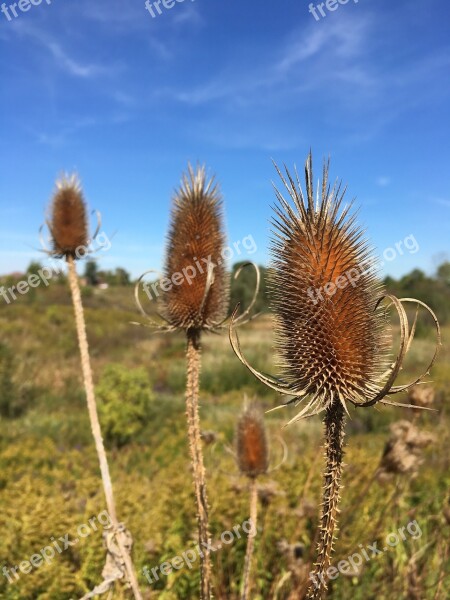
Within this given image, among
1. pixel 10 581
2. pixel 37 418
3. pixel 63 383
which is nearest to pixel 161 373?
pixel 63 383

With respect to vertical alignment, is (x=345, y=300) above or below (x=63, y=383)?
below

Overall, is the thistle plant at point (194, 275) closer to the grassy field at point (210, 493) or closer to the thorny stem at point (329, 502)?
the grassy field at point (210, 493)

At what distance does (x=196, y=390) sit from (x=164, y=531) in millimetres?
3244

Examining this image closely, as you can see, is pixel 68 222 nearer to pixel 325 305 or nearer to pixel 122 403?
pixel 325 305

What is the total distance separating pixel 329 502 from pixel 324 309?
0.70 metres

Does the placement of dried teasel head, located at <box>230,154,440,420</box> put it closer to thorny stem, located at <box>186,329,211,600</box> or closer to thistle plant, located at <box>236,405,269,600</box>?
thorny stem, located at <box>186,329,211,600</box>

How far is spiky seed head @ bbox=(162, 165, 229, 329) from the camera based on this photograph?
9.14 ft

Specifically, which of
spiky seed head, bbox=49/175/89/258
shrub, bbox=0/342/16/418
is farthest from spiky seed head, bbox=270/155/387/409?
shrub, bbox=0/342/16/418

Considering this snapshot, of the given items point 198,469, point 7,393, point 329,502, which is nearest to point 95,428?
point 198,469

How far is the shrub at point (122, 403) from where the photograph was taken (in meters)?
11.0

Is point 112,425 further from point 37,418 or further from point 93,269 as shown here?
point 93,269

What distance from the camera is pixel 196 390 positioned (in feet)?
8.34

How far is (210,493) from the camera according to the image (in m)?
4.98

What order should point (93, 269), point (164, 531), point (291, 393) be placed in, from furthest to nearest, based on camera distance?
point (93, 269), point (164, 531), point (291, 393)
